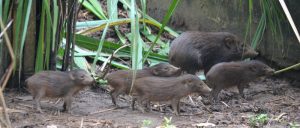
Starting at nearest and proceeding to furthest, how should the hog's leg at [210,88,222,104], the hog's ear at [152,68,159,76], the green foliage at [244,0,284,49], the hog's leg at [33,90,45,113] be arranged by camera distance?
the hog's leg at [33,90,45,113]
the hog's ear at [152,68,159,76]
the green foliage at [244,0,284,49]
the hog's leg at [210,88,222,104]

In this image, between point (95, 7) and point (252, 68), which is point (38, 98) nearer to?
point (252, 68)

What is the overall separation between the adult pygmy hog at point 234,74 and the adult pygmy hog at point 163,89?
2.92 ft

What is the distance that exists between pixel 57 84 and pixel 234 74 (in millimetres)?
2378

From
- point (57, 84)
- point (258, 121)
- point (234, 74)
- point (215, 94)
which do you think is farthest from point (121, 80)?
point (234, 74)

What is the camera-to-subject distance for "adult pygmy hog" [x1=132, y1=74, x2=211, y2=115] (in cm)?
686

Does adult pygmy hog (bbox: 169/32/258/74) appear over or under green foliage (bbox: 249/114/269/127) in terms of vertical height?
over

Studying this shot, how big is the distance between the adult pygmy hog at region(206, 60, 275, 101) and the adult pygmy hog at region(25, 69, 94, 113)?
1.80 meters

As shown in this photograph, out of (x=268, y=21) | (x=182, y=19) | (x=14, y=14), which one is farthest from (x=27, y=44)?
(x=182, y=19)

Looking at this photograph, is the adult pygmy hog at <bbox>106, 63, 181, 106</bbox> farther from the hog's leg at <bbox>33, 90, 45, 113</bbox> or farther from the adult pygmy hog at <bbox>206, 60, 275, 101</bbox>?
the adult pygmy hog at <bbox>206, 60, 275, 101</bbox>

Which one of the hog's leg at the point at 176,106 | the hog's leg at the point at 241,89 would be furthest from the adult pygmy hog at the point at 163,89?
the hog's leg at the point at 241,89

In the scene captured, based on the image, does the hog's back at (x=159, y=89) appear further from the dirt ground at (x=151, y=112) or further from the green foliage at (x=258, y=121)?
the green foliage at (x=258, y=121)

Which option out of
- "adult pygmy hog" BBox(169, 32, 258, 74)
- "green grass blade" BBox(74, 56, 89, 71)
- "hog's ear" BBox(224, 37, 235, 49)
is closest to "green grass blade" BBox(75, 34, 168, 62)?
"green grass blade" BBox(74, 56, 89, 71)

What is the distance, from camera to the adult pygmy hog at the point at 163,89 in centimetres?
686

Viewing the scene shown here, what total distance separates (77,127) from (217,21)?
14.1 ft
